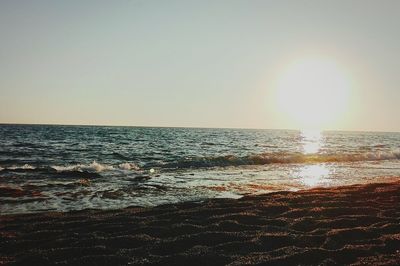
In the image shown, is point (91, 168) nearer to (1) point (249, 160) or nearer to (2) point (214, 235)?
(1) point (249, 160)

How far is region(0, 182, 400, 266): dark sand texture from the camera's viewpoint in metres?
5.74

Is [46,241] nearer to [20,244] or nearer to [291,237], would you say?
[20,244]

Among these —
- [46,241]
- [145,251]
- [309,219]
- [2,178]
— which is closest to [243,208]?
[309,219]

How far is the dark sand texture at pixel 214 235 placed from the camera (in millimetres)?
5738

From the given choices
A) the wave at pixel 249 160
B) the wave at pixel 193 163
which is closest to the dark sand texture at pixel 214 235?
the wave at pixel 193 163

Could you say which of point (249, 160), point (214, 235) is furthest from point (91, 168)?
point (214, 235)

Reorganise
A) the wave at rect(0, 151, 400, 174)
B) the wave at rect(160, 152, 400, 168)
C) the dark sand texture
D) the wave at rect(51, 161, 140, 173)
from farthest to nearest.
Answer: the wave at rect(160, 152, 400, 168)
the wave at rect(0, 151, 400, 174)
the wave at rect(51, 161, 140, 173)
the dark sand texture

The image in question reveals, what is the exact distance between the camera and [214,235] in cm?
689

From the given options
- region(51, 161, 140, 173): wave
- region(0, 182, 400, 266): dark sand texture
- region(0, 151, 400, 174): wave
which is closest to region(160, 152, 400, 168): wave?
region(0, 151, 400, 174): wave

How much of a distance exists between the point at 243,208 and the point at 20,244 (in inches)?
199

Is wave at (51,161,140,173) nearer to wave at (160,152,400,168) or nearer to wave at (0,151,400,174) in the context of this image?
wave at (0,151,400,174)

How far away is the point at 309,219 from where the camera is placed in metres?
8.21

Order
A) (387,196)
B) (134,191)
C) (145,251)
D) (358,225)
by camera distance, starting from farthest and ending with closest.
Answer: (134,191)
(387,196)
(358,225)
(145,251)

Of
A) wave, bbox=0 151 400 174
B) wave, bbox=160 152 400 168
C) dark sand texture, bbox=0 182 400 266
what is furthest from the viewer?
wave, bbox=160 152 400 168
